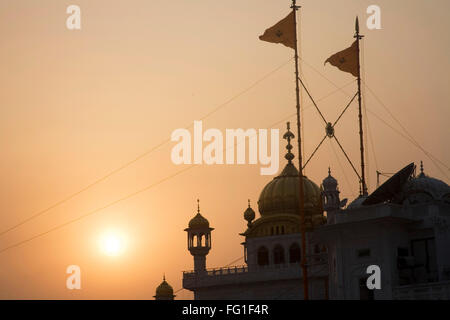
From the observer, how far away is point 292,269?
80.1 metres

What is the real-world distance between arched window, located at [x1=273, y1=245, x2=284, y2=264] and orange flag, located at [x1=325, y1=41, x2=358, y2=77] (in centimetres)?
2119

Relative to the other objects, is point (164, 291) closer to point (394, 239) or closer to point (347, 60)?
point (347, 60)

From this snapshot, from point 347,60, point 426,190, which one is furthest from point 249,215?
point 426,190

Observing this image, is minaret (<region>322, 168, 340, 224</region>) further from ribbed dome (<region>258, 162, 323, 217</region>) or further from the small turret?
the small turret

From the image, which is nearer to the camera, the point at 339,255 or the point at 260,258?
the point at 339,255

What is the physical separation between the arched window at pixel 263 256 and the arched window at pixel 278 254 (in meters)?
0.74

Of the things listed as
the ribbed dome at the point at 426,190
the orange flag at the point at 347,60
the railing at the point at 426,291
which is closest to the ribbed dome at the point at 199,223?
the orange flag at the point at 347,60

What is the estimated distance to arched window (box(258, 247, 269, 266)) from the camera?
8706 cm

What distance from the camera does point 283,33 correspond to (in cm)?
6178

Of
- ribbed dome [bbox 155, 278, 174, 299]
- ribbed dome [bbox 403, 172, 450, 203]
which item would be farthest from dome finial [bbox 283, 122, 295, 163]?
ribbed dome [bbox 403, 172, 450, 203]

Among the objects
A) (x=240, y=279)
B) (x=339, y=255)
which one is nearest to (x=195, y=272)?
(x=240, y=279)

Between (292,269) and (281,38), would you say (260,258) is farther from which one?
(281,38)
